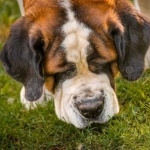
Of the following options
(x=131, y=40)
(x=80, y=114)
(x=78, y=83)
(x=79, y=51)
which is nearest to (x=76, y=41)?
(x=79, y=51)

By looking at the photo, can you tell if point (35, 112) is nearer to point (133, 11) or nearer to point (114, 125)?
point (114, 125)

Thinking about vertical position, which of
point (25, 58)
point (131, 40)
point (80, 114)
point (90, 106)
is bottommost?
point (80, 114)

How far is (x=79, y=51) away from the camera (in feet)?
14.6

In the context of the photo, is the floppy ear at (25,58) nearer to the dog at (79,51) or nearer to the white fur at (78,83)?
the dog at (79,51)

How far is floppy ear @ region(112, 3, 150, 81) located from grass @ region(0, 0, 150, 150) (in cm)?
42

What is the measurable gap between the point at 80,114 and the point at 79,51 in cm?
49

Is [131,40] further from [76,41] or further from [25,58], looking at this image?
[25,58]

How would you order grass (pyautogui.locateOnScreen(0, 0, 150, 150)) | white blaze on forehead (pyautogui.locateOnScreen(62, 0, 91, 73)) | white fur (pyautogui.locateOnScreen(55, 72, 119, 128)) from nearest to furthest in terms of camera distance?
white blaze on forehead (pyautogui.locateOnScreen(62, 0, 91, 73)), white fur (pyautogui.locateOnScreen(55, 72, 119, 128)), grass (pyautogui.locateOnScreen(0, 0, 150, 150))

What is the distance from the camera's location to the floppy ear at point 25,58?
4543 millimetres

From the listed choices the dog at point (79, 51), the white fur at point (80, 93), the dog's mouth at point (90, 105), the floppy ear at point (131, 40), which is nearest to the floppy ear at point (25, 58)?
the dog at point (79, 51)

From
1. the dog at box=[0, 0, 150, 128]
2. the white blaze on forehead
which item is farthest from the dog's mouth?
the white blaze on forehead

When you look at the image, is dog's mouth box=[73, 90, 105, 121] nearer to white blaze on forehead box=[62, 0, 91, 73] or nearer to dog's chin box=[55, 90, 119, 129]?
dog's chin box=[55, 90, 119, 129]

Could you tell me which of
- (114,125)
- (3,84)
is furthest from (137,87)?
(3,84)

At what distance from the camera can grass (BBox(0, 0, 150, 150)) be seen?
475cm
